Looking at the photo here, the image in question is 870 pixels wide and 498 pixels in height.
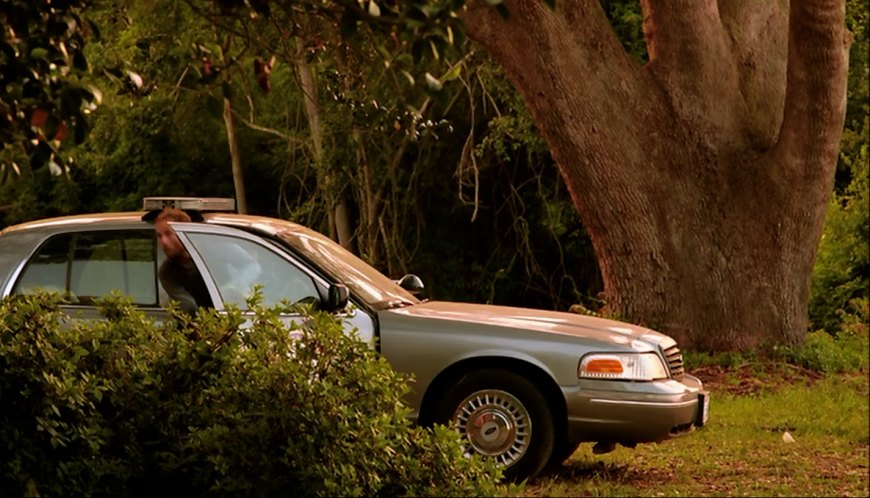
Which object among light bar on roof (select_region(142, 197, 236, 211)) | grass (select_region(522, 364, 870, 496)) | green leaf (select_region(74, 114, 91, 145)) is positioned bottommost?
grass (select_region(522, 364, 870, 496))

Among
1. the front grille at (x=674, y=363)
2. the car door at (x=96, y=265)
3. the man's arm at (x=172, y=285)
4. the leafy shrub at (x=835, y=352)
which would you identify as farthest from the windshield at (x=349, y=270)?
the leafy shrub at (x=835, y=352)

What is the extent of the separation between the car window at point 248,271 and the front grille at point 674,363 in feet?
7.51

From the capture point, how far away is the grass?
1065 cm

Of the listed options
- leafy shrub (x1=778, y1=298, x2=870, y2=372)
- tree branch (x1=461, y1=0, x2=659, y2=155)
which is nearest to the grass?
leafy shrub (x1=778, y1=298, x2=870, y2=372)

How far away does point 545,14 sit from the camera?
55.6 ft

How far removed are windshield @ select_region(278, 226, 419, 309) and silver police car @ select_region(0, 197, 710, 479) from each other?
0.02 metres

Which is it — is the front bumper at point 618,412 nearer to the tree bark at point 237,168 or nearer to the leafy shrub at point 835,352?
the leafy shrub at point 835,352

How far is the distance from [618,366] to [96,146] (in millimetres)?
26268

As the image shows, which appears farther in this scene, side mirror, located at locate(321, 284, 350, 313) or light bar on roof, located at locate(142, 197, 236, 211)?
light bar on roof, located at locate(142, 197, 236, 211)

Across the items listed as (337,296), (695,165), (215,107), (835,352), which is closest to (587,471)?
(337,296)

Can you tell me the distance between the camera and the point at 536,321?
1056 centimetres

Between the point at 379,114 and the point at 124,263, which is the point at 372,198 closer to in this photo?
the point at 124,263

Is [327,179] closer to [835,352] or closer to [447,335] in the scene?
[835,352]

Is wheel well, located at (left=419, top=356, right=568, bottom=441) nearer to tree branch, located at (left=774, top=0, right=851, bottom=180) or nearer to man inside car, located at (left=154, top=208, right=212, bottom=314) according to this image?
man inside car, located at (left=154, top=208, right=212, bottom=314)
